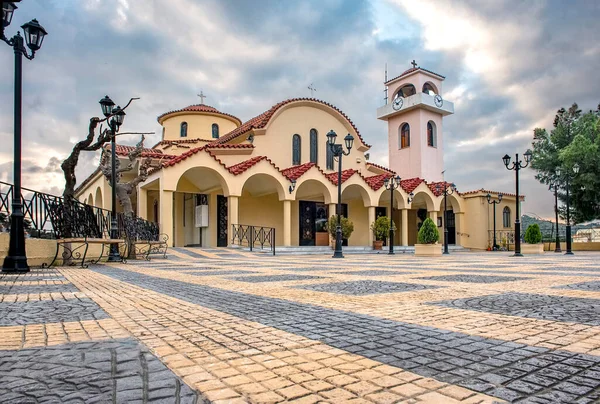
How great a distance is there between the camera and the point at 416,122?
34250mm

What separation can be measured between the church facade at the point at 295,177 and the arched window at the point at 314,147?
69 mm

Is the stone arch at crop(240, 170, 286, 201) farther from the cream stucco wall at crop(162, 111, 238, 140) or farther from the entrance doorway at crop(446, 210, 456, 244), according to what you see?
the entrance doorway at crop(446, 210, 456, 244)

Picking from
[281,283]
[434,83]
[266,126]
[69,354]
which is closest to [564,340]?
[69,354]

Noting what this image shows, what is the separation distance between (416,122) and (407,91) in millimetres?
4110

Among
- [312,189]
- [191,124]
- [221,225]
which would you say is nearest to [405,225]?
[312,189]

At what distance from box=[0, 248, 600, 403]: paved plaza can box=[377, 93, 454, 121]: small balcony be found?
29.9m

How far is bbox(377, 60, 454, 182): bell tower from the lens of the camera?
33.9m

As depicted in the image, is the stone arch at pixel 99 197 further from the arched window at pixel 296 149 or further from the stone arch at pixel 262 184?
the arched window at pixel 296 149

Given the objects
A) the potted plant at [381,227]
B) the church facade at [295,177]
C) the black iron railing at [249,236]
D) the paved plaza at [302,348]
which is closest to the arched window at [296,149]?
the church facade at [295,177]

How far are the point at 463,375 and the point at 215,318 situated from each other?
2337 millimetres

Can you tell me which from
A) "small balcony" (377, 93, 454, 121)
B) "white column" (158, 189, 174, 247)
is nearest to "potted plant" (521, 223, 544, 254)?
"small balcony" (377, 93, 454, 121)

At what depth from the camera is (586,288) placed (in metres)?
6.09

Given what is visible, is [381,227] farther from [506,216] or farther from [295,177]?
[506,216]

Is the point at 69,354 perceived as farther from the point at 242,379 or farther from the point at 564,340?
the point at 564,340
